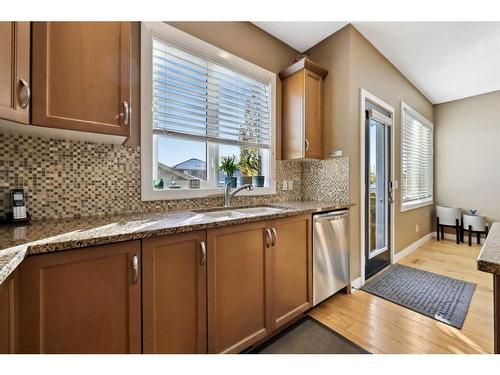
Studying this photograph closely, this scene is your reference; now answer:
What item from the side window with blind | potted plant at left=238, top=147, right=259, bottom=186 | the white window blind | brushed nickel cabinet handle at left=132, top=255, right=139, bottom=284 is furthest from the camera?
the side window with blind

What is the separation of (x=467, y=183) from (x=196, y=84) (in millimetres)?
5212

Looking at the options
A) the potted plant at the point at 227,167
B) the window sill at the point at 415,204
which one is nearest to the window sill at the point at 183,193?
the potted plant at the point at 227,167

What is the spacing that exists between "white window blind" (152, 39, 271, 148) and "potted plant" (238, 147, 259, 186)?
9 cm

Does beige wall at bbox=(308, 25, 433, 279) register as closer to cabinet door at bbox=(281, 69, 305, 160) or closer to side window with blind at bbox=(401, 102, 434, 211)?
cabinet door at bbox=(281, 69, 305, 160)

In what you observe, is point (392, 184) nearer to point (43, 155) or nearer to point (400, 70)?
point (400, 70)

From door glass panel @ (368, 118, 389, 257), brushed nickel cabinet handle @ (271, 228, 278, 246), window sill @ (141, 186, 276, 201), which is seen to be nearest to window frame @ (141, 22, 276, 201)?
window sill @ (141, 186, 276, 201)

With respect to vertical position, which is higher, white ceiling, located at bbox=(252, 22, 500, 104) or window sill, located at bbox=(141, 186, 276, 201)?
white ceiling, located at bbox=(252, 22, 500, 104)

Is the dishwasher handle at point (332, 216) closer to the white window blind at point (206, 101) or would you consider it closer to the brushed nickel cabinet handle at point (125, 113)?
the white window blind at point (206, 101)

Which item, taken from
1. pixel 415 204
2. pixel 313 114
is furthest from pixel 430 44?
pixel 415 204

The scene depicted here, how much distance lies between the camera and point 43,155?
1.31 metres

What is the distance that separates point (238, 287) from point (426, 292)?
219cm

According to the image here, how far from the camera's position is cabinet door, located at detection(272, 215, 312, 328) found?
5.44 ft

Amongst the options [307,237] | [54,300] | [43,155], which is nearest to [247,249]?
[307,237]

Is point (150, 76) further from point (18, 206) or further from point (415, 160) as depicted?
point (415, 160)
